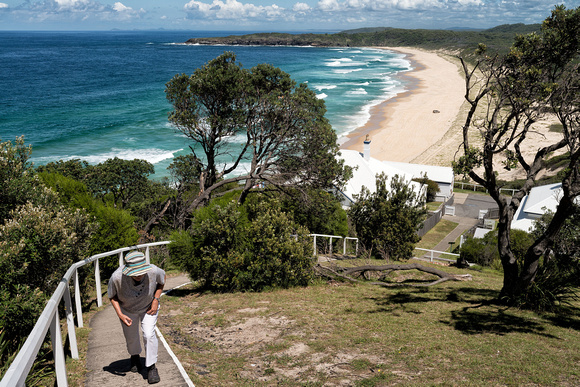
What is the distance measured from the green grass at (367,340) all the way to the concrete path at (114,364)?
1.05 ft

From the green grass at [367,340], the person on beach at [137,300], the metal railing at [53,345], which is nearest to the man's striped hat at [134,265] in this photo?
the person on beach at [137,300]

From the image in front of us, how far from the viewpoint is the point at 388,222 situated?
56.5 ft

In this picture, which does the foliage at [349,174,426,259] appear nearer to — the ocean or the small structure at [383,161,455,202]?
the small structure at [383,161,455,202]

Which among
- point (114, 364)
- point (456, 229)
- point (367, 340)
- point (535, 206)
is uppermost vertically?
point (114, 364)

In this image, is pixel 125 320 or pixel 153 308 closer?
pixel 125 320

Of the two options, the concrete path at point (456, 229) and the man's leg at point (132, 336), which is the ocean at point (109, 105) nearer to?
the man's leg at point (132, 336)

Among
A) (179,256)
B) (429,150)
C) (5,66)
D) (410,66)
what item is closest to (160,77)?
(5,66)

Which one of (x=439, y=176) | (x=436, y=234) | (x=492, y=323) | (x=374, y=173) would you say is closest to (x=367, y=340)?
(x=492, y=323)

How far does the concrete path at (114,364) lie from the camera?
4.93m

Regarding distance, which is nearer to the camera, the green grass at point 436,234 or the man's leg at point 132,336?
the man's leg at point 132,336

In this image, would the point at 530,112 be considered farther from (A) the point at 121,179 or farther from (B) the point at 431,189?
(B) the point at 431,189

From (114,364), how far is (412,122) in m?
60.6

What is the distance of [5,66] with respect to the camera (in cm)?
11169

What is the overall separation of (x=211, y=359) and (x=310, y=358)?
1354 mm
